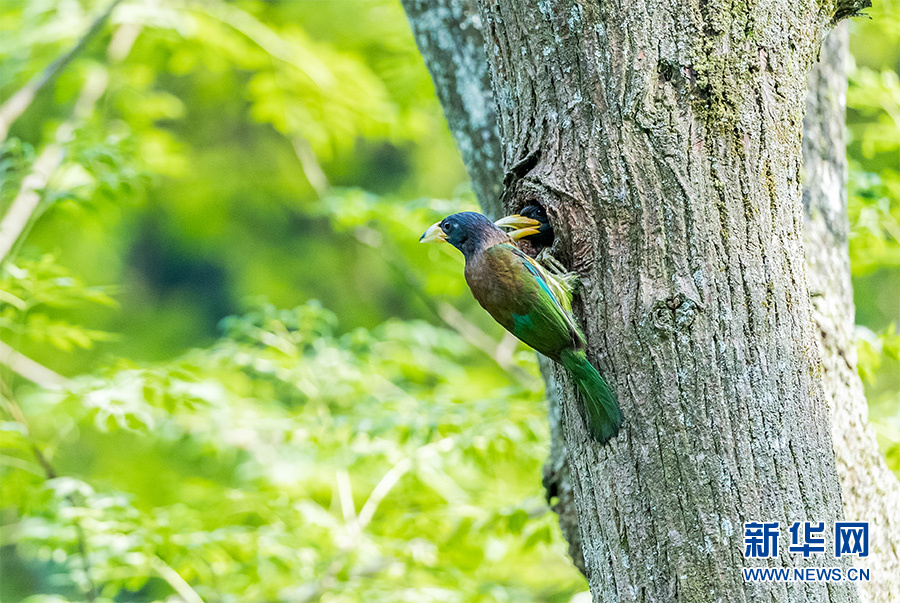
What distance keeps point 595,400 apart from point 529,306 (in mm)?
249

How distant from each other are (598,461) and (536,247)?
524 millimetres

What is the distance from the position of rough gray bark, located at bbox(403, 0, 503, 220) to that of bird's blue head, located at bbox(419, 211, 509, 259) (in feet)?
0.96

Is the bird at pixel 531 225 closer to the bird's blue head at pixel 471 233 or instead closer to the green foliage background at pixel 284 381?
the bird's blue head at pixel 471 233

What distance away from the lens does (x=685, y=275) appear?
1.37m

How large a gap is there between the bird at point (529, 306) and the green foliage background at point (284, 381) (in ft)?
3.04

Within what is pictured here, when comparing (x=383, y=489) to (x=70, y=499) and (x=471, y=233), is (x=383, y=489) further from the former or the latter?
(x=471, y=233)

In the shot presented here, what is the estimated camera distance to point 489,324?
6934 millimetres

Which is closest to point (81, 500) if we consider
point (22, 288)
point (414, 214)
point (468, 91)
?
point (22, 288)

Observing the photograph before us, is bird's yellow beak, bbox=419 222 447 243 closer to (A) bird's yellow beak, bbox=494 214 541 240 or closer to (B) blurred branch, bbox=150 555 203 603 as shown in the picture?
(A) bird's yellow beak, bbox=494 214 541 240

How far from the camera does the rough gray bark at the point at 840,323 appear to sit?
1.78 meters

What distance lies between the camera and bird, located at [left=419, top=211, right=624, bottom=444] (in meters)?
1.41

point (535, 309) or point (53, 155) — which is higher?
point (53, 155)

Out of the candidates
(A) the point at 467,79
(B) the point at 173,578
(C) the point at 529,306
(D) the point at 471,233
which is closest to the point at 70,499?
(B) the point at 173,578

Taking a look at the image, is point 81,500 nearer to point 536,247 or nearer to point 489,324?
point 536,247
